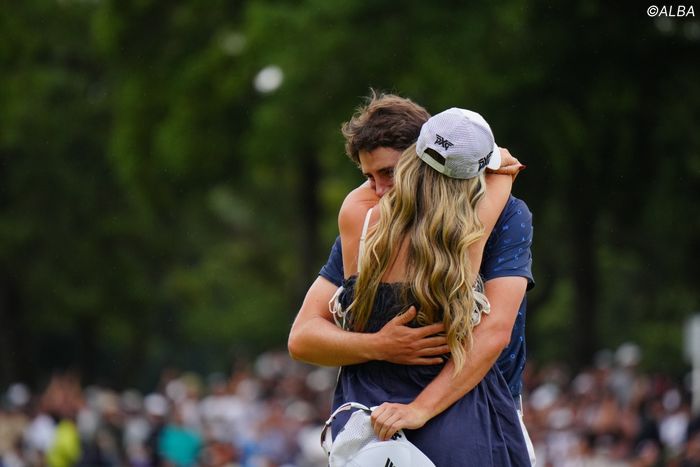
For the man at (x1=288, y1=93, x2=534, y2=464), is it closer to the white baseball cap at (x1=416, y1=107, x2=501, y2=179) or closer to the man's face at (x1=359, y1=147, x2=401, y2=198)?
the man's face at (x1=359, y1=147, x2=401, y2=198)

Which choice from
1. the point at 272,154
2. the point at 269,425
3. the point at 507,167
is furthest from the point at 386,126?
the point at 272,154

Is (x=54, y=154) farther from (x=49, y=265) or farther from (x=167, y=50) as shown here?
(x=167, y=50)

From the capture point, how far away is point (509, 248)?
4.03m

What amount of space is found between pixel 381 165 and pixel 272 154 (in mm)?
21383

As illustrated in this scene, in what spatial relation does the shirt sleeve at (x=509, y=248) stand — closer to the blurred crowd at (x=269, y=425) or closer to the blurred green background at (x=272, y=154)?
the blurred crowd at (x=269, y=425)

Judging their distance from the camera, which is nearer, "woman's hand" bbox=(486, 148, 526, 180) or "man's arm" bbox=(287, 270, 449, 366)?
"man's arm" bbox=(287, 270, 449, 366)

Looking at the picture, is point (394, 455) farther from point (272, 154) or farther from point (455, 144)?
point (272, 154)

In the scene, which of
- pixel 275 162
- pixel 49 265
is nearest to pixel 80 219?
pixel 49 265

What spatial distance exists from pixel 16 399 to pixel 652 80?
1243 cm

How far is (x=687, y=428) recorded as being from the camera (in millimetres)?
13914

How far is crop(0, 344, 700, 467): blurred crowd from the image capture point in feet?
48.8

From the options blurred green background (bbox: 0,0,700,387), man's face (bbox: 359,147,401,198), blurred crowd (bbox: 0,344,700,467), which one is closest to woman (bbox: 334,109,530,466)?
man's face (bbox: 359,147,401,198)

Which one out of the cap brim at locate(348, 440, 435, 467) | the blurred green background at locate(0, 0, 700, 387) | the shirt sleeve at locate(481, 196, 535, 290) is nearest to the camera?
the cap brim at locate(348, 440, 435, 467)

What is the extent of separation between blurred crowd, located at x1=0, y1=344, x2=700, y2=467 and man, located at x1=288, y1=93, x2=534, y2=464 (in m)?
8.64
